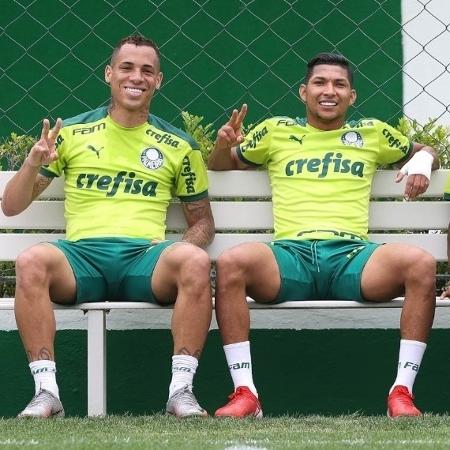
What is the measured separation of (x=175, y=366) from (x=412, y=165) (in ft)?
3.90

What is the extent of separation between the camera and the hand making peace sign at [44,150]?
5.14 m

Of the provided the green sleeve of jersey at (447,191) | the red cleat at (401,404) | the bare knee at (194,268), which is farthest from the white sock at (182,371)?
the green sleeve of jersey at (447,191)

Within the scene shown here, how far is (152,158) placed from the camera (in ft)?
18.2

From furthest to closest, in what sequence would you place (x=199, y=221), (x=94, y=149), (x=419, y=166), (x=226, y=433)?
(x=199, y=221) → (x=94, y=149) → (x=419, y=166) → (x=226, y=433)

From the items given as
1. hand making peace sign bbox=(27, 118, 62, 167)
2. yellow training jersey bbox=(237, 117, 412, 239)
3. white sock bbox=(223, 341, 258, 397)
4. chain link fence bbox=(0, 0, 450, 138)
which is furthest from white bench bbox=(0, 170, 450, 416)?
chain link fence bbox=(0, 0, 450, 138)

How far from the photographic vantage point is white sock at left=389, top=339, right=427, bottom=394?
16.6ft

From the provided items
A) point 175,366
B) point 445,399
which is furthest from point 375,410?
point 175,366

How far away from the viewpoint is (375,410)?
5656 mm

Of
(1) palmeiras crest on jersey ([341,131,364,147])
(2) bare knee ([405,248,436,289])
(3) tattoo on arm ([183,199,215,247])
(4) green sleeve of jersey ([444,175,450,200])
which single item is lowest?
(2) bare knee ([405,248,436,289])

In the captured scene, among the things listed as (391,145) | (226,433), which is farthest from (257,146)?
(226,433)

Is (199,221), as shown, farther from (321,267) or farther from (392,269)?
(392,269)

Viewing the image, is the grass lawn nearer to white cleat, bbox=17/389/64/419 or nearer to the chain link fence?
white cleat, bbox=17/389/64/419

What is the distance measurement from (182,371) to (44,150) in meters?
0.92

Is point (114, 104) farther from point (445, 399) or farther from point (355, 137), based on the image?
point (445, 399)
